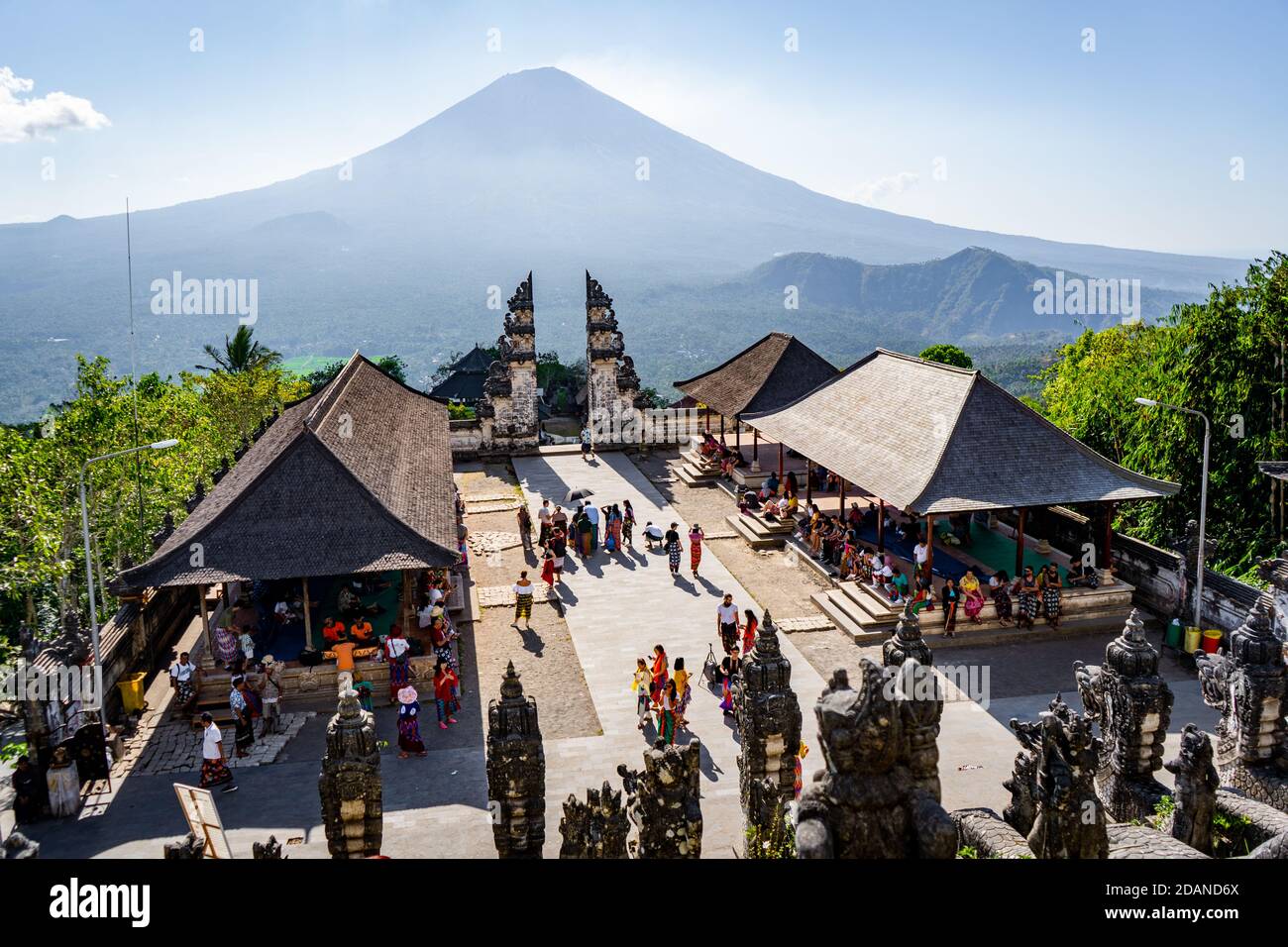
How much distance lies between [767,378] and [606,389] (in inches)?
336

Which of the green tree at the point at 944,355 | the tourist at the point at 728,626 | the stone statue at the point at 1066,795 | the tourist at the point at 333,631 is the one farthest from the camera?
the green tree at the point at 944,355

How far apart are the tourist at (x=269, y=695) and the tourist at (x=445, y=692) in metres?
2.72

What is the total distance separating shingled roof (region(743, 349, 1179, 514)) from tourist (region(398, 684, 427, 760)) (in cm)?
1084

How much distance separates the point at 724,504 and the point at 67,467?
18544 mm

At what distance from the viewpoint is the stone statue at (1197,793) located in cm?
1049

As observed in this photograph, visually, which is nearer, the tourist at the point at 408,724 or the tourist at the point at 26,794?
the tourist at the point at 26,794

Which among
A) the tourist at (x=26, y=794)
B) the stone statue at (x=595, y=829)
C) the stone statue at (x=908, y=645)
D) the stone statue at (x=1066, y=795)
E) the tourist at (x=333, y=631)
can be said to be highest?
the stone statue at (x=908, y=645)

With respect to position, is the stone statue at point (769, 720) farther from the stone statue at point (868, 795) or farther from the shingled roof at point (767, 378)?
the shingled roof at point (767, 378)

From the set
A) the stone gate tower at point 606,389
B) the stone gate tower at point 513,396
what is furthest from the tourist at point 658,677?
the stone gate tower at point 513,396

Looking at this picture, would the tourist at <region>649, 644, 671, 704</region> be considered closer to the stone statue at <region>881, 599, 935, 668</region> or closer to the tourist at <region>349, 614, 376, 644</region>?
the stone statue at <region>881, 599, 935, 668</region>

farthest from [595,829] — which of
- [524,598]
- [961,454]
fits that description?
[961,454]

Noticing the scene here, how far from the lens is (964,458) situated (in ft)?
68.9

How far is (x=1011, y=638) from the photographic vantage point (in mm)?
19891

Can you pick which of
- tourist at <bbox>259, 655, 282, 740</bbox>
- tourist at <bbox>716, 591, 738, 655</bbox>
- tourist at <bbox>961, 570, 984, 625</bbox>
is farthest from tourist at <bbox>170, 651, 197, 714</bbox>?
tourist at <bbox>961, 570, 984, 625</bbox>
